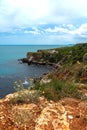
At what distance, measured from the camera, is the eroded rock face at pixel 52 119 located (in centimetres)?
777

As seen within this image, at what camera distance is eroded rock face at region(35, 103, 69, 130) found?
7.77 metres

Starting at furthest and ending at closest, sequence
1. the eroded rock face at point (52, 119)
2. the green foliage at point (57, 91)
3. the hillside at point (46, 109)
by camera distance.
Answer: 1. the green foliage at point (57, 91)
2. the hillside at point (46, 109)
3. the eroded rock face at point (52, 119)

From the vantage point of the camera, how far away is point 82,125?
8.05 meters

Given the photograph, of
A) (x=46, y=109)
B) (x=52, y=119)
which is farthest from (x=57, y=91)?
(x=52, y=119)

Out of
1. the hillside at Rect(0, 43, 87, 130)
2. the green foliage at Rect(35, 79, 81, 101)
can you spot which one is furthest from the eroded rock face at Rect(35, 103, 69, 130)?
the green foliage at Rect(35, 79, 81, 101)

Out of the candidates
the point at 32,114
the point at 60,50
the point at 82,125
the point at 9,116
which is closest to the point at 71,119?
the point at 82,125

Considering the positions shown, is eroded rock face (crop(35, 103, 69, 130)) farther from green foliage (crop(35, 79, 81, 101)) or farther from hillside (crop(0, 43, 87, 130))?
green foliage (crop(35, 79, 81, 101))

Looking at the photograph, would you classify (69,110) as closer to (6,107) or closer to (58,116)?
(58,116)

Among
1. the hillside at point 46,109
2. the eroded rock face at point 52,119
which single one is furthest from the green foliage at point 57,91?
the eroded rock face at point 52,119

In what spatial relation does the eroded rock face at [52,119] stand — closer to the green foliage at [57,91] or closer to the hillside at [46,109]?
the hillside at [46,109]

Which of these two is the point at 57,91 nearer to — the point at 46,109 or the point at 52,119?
the point at 46,109

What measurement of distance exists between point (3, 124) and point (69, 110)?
2419 millimetres

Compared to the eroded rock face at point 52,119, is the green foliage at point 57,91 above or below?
above

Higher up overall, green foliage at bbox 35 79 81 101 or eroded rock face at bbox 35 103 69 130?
green foliage at bbox 35 79 81 101
